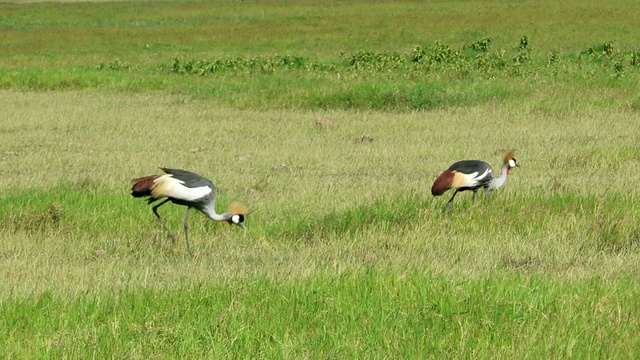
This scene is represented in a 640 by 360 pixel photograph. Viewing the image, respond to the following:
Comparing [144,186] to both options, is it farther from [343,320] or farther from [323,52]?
[323,52]

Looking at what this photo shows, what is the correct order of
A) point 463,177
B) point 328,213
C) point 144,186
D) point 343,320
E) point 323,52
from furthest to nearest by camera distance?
point 323,52 → point 328,213 → point 463,177 → point 144,186 → point 343,320

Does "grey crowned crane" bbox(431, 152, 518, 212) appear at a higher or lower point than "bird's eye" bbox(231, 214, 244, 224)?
higher

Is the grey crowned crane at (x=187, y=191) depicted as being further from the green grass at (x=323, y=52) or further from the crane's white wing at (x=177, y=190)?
the green grass at (x=323, y=52)

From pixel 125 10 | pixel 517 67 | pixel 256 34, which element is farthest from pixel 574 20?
pixel 125 10

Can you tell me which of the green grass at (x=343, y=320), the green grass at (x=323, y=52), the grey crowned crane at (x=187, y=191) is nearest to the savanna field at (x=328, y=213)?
the green grass at (x=343, y=320)

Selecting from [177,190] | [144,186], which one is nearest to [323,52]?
[144,186]

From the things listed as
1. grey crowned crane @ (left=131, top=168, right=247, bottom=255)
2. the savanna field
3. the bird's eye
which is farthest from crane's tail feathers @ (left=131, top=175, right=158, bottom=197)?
the bird's eye

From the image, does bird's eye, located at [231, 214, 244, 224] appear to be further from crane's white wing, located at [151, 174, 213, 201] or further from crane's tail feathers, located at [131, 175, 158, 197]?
crane's tail feathers, located at [131, 175, 158, 197]

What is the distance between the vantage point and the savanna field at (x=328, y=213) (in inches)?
226

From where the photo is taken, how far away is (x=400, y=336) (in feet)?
18.5

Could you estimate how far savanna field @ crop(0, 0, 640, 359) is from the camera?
5.74 metres

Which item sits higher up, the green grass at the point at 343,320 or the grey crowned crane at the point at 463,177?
the green grass at the point at 343,320

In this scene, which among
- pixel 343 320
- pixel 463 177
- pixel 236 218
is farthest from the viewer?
pixel 463 177

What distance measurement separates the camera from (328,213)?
1019cm
